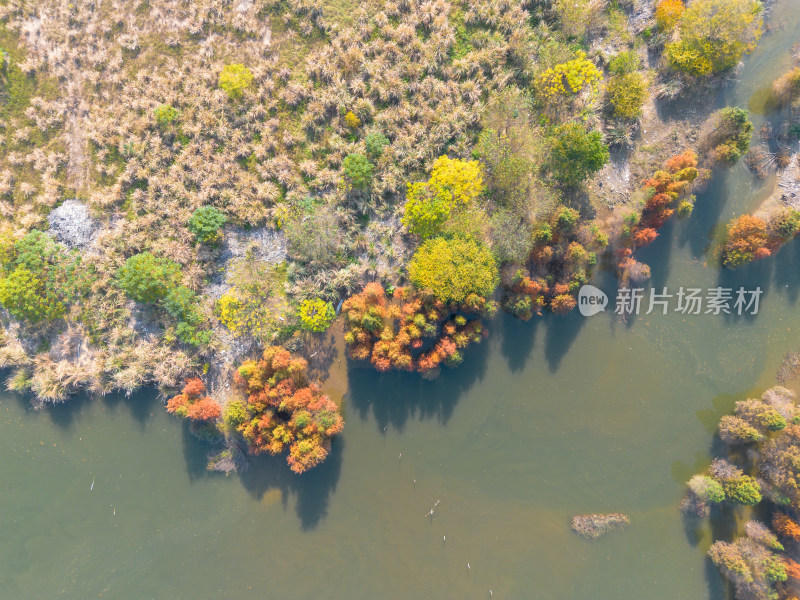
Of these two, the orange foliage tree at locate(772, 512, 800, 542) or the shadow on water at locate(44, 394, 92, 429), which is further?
the shadow on water at locate(44, 394, 92, 429)

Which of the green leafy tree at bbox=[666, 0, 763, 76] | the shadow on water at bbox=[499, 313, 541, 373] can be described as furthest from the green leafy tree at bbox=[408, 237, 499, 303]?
the green leafy tree at bbox=[666, 0, 763, 76]

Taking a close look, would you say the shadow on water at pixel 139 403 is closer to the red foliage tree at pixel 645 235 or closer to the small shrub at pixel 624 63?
the red foliage tree at pixel 645 235

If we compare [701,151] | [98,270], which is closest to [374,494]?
[98,270]

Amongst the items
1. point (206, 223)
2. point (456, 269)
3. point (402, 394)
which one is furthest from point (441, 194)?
point (206, 223)

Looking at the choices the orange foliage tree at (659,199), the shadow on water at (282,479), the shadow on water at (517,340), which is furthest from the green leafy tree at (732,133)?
the shadow on water at (282,479)

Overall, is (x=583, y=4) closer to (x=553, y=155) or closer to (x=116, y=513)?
(x=553, y=155)

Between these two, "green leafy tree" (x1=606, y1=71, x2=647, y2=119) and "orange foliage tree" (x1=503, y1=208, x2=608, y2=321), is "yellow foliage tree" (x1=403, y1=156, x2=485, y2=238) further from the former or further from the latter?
"green leafy tree" (x1=606, y1=71, x2=647, y2=119)
